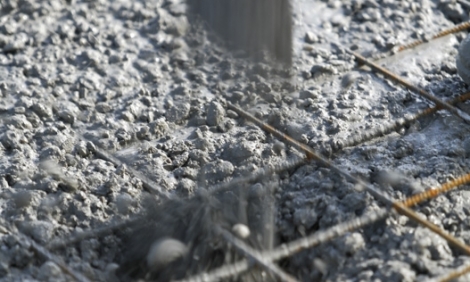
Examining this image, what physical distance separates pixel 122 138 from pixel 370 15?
57.1 inches

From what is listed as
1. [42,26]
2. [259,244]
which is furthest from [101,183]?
[42,26]

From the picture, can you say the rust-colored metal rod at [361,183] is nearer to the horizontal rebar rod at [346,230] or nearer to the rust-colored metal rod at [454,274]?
the horizontal rebar rod at [346,230]

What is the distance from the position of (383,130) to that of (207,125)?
68 cm

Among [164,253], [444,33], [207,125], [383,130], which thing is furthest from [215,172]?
[444,33]

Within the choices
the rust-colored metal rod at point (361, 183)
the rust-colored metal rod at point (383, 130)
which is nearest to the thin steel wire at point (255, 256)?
the rust-colored metal rod at point (361, 183)

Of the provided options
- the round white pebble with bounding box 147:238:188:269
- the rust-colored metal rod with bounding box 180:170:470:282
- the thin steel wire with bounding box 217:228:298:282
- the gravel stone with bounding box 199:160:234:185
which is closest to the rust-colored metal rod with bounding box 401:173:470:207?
the rust-colored metal rod with bounding box 180:170:470:282

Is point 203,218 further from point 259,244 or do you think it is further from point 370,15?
point 370,15

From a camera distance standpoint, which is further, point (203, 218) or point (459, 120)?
point (459, 120)

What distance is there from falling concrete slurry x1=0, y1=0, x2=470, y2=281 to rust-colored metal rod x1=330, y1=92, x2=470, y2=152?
31 mm

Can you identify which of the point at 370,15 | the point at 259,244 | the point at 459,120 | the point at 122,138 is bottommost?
the point at 259,244

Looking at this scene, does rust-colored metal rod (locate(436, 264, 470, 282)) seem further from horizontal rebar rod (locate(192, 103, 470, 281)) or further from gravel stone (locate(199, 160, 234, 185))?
gravel stone (locate(199, 160, 234, 185))

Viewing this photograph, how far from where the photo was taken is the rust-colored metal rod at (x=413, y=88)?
3.25 m

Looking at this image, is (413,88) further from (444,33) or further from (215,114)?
(215,114)

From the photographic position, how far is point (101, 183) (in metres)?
2.89
